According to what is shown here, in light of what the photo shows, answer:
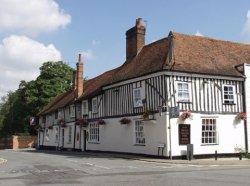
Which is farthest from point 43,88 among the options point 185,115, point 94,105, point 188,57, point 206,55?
point 185,115

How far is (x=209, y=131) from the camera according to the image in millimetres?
29125

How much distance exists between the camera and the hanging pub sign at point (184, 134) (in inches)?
1094

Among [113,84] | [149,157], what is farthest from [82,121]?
[149,157]

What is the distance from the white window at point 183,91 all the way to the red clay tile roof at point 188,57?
961 mm

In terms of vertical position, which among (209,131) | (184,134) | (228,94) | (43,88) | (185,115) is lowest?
(184,134)

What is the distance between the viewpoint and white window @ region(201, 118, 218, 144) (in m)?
28.9

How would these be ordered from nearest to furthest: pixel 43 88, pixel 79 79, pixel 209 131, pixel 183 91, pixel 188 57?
1. pixel 183 91
2. pixel 209 131
3. pixel 188 57
4. pixel 79 79
5. pixel 43 88

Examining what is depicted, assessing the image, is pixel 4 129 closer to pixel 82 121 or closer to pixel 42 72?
pixel 42 72

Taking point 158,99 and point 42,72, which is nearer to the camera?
point 158,99

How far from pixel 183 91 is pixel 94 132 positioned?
12.4 m

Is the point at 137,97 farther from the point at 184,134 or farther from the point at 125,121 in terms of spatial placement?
the point at 184,134

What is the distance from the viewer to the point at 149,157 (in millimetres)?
28922

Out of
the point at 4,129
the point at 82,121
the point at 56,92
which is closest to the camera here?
the point at 82,121

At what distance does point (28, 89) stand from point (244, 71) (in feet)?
140
